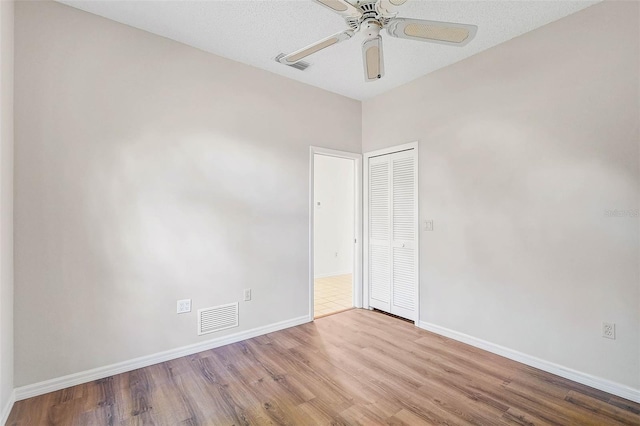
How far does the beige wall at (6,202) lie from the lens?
1866 mm

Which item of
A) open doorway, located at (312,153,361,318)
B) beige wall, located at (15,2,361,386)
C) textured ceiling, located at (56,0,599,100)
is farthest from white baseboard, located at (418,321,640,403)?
textured ceiling, located at (56,0,599,100)

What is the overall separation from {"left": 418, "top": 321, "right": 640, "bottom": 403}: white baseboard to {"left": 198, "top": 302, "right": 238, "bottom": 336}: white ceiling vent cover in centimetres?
215

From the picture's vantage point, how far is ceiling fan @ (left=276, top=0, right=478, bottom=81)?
1668mm

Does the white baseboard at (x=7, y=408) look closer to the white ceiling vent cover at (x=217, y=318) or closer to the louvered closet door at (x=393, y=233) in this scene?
the white ceiling vent cover at (x=217, y=318)

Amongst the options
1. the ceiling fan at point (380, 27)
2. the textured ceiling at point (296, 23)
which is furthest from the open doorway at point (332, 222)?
the ceiling fan at point (380, 27)

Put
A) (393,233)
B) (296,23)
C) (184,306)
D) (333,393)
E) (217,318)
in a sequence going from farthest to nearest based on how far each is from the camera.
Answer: (393,233), (217,318), (184,306), (296,23), (333,393)

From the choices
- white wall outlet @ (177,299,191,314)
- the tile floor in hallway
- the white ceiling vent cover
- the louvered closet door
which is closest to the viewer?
white wall outlet @ (177,299,191,314)

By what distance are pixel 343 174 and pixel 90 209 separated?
499 cm

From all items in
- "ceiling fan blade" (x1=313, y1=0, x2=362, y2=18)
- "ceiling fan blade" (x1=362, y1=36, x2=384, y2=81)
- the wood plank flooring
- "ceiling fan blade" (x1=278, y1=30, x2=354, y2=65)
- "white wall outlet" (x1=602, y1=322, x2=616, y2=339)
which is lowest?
the wood plank flooring

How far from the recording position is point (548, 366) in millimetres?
2514

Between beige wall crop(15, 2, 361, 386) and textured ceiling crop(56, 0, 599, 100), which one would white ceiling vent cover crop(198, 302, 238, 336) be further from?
textured ceiling crop(56, 0, 599, 100)

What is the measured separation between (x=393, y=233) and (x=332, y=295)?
5.54 feet

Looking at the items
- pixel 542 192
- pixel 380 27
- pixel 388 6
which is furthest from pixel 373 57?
pixel 542 192

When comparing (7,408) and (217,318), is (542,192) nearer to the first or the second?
(217,318)
